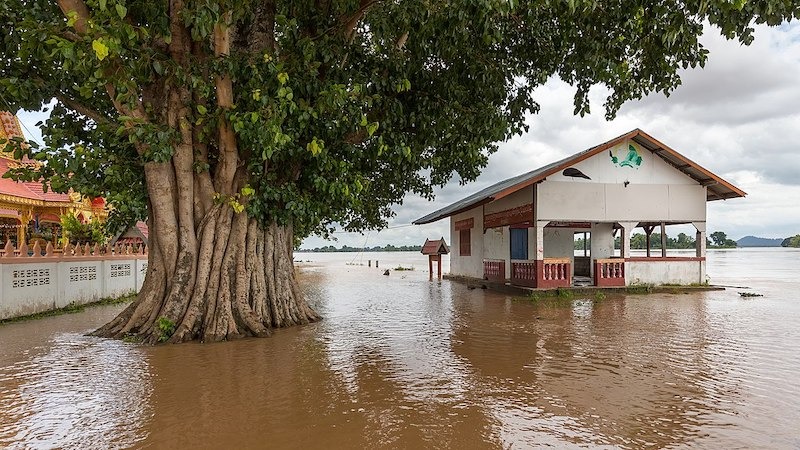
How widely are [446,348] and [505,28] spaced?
20.5 feet

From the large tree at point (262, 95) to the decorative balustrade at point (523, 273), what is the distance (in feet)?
21.9

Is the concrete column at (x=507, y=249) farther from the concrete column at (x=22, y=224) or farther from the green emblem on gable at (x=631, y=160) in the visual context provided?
the concrete column at (x=22, y=224)

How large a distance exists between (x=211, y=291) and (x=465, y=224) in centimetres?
1554

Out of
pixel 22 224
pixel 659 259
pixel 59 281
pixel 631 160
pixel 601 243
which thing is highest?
pixel 631 160

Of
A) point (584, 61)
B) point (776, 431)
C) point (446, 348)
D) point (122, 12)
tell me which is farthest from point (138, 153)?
point (776, 431)

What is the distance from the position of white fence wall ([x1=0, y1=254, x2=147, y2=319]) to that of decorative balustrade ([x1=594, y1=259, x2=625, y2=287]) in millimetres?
14796

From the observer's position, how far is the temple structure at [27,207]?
1549 centimetres

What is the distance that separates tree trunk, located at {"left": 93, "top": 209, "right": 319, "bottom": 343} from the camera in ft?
25.8

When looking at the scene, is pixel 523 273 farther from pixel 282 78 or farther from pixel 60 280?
pixel 60 280

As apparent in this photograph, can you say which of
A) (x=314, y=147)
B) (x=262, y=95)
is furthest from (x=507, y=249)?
(x=262, y=95)

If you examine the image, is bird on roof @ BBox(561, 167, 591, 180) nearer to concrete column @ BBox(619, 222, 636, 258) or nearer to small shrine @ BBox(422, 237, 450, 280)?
concrete column @ BBox(619, 222, 636, 258)

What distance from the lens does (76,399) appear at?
4.88m

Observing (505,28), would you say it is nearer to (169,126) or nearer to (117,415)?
(169,126)

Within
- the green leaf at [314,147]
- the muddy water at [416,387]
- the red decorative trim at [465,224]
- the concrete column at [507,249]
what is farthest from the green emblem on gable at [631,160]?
the green leaf at [314,147]
